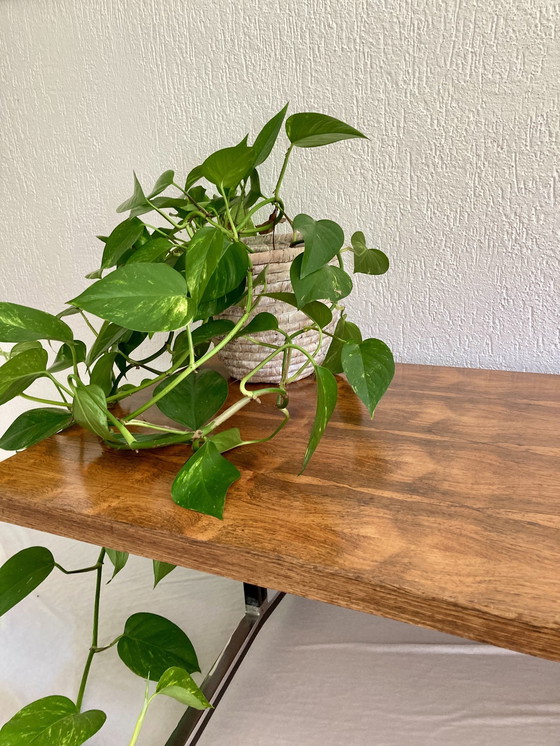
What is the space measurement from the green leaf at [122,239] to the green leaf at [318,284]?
0.16 metres

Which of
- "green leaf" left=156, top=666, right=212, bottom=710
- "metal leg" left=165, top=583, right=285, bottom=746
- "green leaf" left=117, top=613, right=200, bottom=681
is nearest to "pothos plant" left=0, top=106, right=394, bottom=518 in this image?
"green leaf" left=156, top=666, right=212, bottom=710

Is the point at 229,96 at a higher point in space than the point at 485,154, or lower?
higher

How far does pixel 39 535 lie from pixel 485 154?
119 centimetres

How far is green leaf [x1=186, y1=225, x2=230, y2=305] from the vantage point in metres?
0.47

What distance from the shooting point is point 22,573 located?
0.69 meters

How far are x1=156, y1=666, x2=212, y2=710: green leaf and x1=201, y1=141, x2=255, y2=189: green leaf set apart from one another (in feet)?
1.45

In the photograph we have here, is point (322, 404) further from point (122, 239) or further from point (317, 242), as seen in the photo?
point (122, 239)

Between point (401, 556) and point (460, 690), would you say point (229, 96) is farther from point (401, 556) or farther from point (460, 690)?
point (460, 690)

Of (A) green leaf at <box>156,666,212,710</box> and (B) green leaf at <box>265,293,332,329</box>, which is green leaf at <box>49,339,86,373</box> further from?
(A) green leaf at <box>156,666,212,710</box>

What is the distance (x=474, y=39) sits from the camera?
0.78 meters

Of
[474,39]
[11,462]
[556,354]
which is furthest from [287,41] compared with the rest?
[11,462]

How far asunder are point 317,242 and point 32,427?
37 centimetres

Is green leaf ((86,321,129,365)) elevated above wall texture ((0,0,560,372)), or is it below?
below

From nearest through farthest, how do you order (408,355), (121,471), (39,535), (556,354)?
(121,471), (556,354), (408,355), (39,535)
